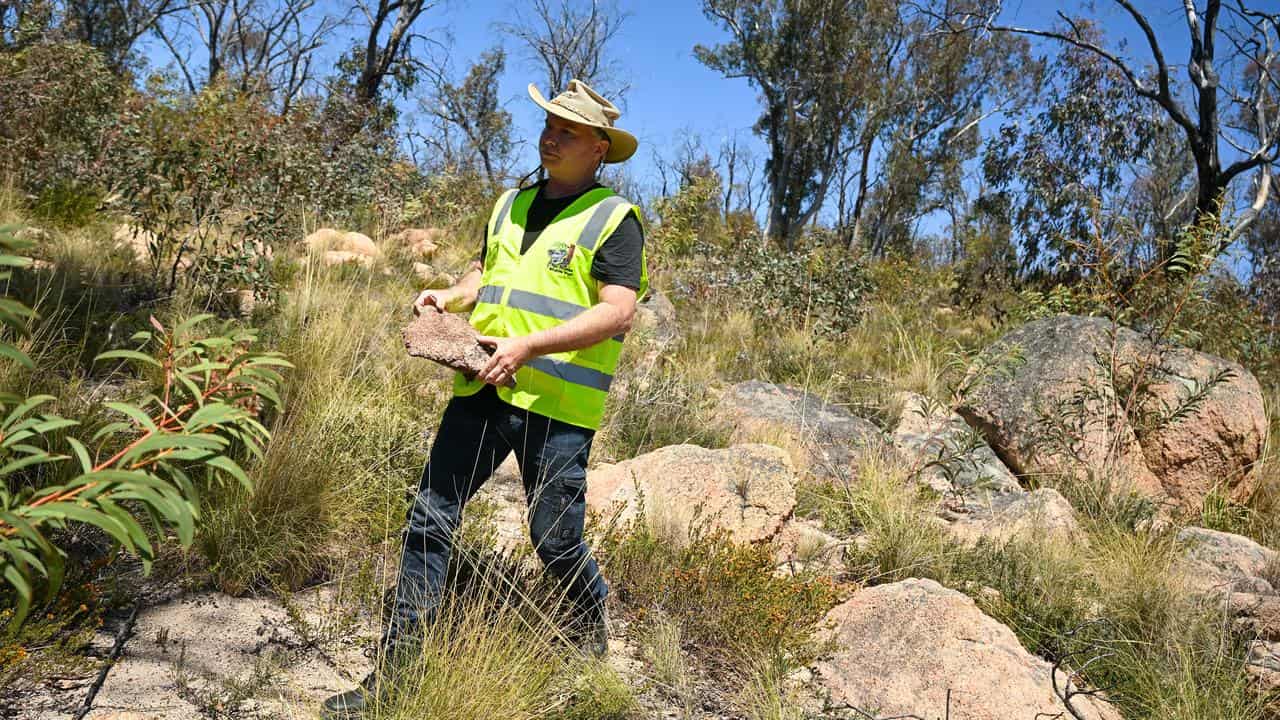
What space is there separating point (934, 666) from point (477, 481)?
171 centimetres

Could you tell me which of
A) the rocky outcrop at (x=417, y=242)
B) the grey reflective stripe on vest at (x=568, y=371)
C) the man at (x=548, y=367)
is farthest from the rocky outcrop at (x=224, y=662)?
the rocky outcrop at (x=417, y=242)

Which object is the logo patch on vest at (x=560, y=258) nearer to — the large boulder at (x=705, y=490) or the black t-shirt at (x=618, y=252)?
the black t-shirt at (x=618, y=252)

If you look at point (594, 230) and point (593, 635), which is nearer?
point (594, 230)

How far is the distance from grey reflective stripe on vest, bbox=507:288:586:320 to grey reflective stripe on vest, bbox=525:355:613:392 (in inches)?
5.5

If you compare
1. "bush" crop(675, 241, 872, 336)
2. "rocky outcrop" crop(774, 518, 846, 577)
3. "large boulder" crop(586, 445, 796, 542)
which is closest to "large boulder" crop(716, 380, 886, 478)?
"rocky outcrop" crop(774, 518, 846, 577)

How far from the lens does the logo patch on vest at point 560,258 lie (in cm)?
257

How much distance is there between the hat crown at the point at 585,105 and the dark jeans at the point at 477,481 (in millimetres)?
898

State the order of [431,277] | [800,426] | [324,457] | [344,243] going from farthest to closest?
[344,243] → [431,277] → [800,426] → [324,457]

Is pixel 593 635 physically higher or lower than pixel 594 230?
lower

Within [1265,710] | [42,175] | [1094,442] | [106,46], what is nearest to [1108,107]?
[1094,442]

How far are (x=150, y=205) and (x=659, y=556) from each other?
166 inches

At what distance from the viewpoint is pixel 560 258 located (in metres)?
2.58

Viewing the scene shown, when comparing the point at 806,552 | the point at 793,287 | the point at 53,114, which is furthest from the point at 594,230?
the point at 53,114

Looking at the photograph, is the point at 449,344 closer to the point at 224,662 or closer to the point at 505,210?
the point at 505,210
